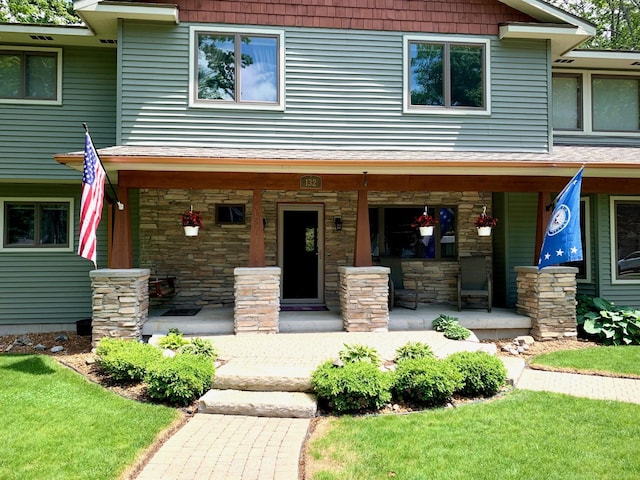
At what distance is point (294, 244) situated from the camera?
9.62 m

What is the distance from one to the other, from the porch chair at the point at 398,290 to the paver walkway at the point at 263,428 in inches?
77.5

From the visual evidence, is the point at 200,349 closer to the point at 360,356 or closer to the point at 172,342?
the point at 172,342

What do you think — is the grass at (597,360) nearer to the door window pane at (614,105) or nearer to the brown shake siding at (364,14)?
the door window pane at (614,105)

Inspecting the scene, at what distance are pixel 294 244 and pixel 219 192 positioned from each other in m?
1.88

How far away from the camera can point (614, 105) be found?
10.3m

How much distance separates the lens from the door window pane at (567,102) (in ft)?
33.3

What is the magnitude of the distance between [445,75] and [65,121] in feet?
24.1

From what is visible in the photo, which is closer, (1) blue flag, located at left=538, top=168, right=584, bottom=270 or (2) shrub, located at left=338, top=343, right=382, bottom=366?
(2) shrub, located at left=338, top=343, right=382, bottom=366

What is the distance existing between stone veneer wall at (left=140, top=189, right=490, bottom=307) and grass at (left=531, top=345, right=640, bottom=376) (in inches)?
120

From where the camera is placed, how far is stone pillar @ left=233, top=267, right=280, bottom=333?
23.8 feet

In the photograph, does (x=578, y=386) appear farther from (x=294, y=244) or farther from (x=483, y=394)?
(x=294, y=244)

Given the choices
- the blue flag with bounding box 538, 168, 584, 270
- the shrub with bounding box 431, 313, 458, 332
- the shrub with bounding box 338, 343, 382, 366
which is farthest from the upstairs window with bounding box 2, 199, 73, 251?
the blue flag with bounding box 538, 168, 584, 270

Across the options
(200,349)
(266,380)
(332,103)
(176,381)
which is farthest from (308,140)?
(176,381)

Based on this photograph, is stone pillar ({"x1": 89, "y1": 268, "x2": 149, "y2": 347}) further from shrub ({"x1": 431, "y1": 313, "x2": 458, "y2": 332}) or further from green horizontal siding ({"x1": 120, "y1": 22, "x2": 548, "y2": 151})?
shrub ({"x1": 431, "y1": 313, "x2": 458, "y2": 332})
